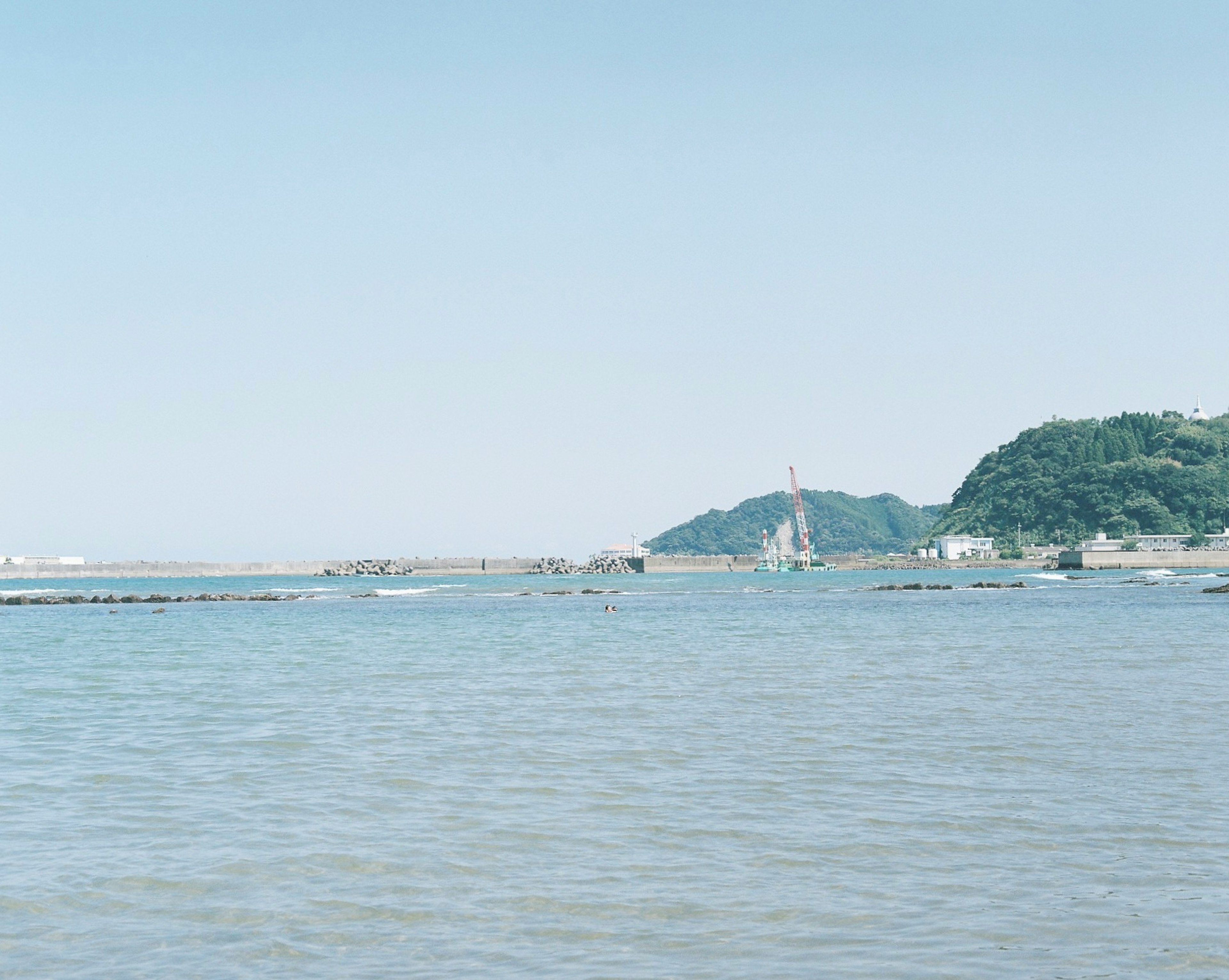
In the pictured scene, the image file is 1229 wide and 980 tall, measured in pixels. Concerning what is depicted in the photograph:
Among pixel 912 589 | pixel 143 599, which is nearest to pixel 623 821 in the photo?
pixel 143 599

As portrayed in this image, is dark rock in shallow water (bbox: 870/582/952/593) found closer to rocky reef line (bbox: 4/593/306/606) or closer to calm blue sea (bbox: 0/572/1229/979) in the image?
rocky reef line (bbox: 4/593/306/606)

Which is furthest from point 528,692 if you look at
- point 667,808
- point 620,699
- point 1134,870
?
point 1134,870

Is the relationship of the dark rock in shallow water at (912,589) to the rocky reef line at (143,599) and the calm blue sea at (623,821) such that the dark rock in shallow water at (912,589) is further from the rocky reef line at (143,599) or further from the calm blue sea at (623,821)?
the calm blue sea at (623,821)

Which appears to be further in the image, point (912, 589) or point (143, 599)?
point (912, 589)

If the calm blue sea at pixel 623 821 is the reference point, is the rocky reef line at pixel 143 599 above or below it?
above

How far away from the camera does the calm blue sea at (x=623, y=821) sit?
10.1 m

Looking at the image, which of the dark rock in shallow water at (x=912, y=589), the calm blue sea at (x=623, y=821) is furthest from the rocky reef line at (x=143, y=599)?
the calm blue sea at (x=623, y=821)

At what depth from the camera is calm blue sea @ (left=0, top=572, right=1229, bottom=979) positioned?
10.1 metres

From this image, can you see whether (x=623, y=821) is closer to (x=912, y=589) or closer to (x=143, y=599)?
(x=143, y=599)

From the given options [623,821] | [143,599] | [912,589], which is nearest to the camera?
[623,821]

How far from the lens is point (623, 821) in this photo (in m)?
14.6

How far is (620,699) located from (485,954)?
16934 mm

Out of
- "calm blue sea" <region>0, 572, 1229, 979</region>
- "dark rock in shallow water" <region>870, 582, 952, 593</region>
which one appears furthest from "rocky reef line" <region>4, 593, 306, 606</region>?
"calm blue sea" <region>0, 572, 1229, 979</region>

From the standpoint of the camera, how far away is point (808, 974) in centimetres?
934
